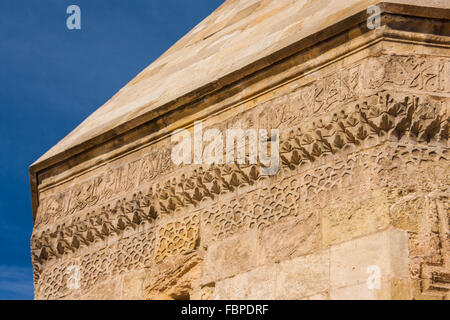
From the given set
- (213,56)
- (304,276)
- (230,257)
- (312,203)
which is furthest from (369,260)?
(213,56)

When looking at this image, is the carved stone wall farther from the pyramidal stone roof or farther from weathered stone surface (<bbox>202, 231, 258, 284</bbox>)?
the pyramidal stone roof

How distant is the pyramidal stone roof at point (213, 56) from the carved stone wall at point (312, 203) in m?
0.19

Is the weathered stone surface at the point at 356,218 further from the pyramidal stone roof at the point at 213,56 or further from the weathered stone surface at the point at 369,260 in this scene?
the pyramidal stone roof at the point at 213,56

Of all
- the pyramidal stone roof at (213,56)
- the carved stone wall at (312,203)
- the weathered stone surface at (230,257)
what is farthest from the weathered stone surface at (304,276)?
the pyramidal stone roof at (213,56)

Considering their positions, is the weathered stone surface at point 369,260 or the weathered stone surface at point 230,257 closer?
the weathered stone surface at point 369,260

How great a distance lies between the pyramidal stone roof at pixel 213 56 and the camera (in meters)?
4.32

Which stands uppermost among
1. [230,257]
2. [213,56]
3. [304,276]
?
[213,56]

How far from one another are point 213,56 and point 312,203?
158cm

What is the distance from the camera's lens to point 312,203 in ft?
12.8

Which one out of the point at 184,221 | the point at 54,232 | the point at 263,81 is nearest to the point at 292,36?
the point at 263,81

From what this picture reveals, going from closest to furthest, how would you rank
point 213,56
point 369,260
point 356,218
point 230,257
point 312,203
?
1. point 369,260
2. point 356,218
3. point 312,203
4. point 230,257
5. point 213,56

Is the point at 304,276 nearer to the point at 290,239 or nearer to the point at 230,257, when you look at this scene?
the point at 290,239

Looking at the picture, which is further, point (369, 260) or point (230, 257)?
point (230, 257)
